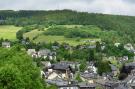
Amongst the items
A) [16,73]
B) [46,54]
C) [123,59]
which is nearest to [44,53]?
[46,54]

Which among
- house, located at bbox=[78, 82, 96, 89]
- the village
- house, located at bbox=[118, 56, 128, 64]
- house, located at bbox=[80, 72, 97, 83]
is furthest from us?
house, located at bbox=[118, 56, 128, 64]

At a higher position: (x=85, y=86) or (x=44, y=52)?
(x=85, y=86)

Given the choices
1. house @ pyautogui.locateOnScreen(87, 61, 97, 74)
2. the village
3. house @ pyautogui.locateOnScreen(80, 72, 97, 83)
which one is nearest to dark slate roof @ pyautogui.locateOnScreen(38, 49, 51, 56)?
the village

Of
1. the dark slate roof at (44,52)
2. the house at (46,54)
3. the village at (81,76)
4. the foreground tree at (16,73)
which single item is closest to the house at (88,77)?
the village at (81,76)

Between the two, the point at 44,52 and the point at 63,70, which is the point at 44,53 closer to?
the point at 44,52

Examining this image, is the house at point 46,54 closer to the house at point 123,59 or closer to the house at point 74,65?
the house at point 74,65

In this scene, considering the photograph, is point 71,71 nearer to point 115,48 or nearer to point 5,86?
point 115,48

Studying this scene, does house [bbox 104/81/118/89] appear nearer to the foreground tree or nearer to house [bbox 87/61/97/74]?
house [bbox 87/61/97/74]

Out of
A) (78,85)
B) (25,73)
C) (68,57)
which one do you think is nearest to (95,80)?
(78,85)

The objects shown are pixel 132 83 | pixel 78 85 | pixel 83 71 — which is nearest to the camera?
pixel 78 85

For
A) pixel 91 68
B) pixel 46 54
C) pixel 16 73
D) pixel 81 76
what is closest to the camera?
pixel 16 73

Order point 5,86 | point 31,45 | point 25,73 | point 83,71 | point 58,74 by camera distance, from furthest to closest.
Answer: point 31,45 < point 83,71 < point 58,74 < point 25,73 < point 5,86
